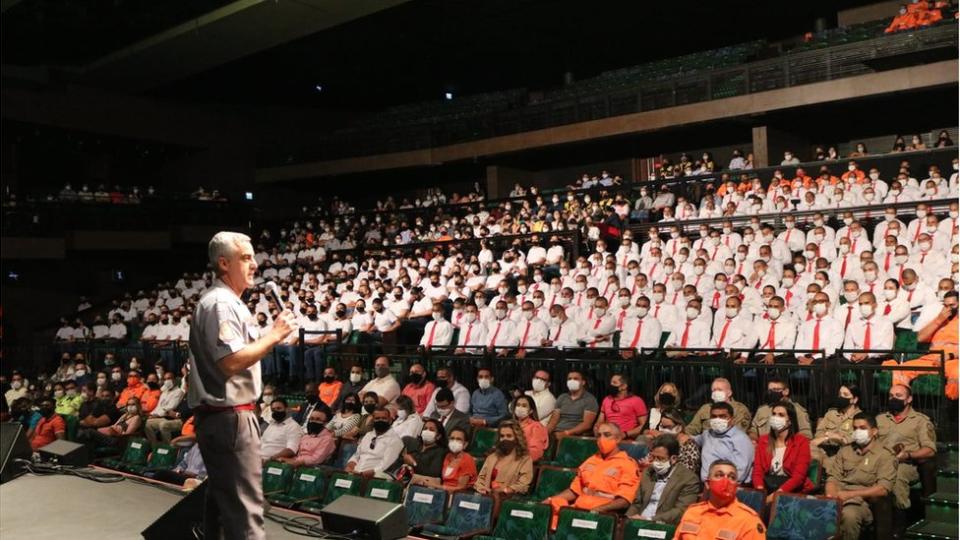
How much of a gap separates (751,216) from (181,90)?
18841 mm

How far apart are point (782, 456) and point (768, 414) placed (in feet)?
2.26

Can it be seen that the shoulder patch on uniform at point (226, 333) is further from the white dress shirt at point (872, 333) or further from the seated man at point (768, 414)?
the white dress shirt at point (872, 333)

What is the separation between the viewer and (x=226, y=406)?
344 cm

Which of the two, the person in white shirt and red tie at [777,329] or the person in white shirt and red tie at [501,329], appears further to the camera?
the person in white shirt and red tie at [501,329]

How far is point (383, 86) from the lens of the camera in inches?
1101

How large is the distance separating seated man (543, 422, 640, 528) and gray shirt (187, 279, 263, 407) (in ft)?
13.6

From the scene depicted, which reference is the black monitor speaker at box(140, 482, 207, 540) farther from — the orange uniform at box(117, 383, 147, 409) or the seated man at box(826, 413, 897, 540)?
the orange uniform at box(117, 383, 147, 409)

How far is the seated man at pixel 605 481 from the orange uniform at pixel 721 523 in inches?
40.3

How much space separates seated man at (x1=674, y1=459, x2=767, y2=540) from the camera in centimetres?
589

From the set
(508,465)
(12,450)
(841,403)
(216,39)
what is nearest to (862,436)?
(841,403)

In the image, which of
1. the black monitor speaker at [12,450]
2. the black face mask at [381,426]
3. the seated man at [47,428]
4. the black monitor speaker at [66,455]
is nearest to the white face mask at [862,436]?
the black face mask at [381,426]

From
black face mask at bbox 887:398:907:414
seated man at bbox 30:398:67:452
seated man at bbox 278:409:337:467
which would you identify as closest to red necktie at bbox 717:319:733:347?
black face mask at bbox 887:398:907:414

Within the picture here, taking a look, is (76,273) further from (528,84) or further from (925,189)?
(925,189)

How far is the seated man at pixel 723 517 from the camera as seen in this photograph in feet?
19.3
